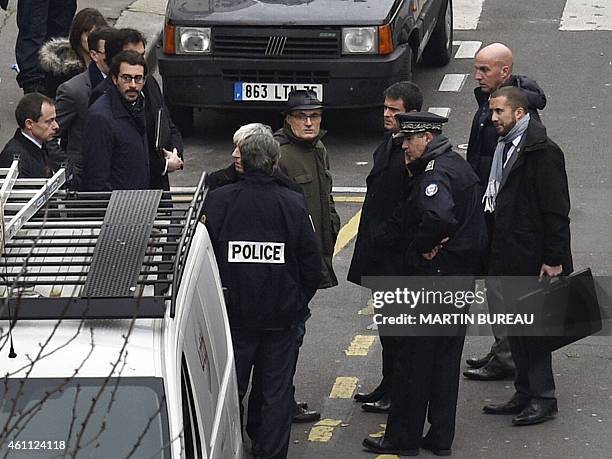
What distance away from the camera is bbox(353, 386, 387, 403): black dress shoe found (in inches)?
330

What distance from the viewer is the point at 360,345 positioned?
9.35 m

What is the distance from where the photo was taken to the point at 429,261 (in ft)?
24.7

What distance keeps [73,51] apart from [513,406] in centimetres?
406

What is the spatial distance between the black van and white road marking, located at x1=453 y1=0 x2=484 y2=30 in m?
4.95

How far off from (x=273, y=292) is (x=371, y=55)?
641cm

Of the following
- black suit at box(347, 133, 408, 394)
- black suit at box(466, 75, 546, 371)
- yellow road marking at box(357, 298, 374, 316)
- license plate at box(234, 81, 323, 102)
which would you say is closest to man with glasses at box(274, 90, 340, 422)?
black suit at box(347, 133, 408, 394)

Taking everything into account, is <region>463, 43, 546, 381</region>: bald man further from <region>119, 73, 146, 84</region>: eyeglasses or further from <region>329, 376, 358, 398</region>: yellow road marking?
<region>119, 73, 146, 84</region>: eyeglasses

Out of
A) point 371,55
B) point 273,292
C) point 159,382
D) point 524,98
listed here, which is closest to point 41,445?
point 159,382

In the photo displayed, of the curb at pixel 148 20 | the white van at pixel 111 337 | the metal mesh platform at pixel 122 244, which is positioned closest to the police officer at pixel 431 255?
the white van at pixel 111 337

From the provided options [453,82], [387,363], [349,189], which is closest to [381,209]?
[387,363]

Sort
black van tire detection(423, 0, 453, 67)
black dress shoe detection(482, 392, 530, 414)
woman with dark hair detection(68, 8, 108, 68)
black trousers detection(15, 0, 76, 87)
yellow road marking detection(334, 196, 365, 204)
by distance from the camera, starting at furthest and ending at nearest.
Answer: black van tire detection(423, 0, 453, 67) < black trousers detection(15, 0, 76, 87) < yellow road marking detection(334, 196, 365, 204) < woman with dark hair detection(68, 8, 108, 68) < black dress shoe detection(482, 392, 530, 414)

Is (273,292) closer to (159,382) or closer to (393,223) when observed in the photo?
(393,223)

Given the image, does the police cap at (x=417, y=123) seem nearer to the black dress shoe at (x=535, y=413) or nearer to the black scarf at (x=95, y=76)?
the black dress shoe at (x=535, y=413)

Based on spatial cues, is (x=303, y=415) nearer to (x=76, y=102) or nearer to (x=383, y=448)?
(x=383, y=448)
